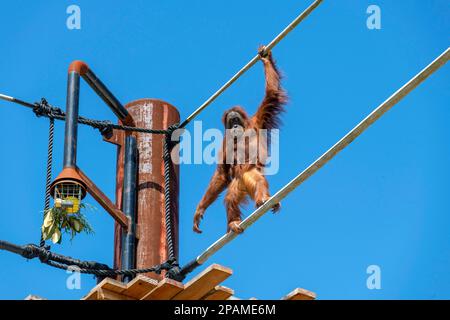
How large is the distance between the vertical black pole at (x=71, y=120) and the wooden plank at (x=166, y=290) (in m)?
1.57

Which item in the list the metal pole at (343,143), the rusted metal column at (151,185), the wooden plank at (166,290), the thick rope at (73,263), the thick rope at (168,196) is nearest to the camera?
the metal pole at (343,143)

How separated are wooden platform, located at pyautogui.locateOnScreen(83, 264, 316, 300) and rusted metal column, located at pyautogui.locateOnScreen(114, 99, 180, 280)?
1.72 meters

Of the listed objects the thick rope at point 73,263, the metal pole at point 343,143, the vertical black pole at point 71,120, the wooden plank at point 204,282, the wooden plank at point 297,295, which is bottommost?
the wooden plank at point 297,295

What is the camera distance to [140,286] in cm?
1052

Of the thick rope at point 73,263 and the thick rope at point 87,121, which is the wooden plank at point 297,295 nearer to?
the thick rope at point 73,263

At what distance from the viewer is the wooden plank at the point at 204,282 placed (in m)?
10.3

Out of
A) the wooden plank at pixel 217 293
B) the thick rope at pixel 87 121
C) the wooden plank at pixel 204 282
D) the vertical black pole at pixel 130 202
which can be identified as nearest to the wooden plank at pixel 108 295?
the wooden plank at pixel 204 282

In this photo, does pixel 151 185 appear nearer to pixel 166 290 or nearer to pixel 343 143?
pixel 166 290

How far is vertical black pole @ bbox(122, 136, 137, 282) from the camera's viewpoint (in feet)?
40.6

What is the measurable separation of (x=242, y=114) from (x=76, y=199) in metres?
3.52

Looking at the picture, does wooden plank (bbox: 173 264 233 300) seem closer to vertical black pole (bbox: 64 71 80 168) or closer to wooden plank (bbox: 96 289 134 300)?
wooden plank (bbox: 96 289 134 300)

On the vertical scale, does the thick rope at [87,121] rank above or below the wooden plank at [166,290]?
above
